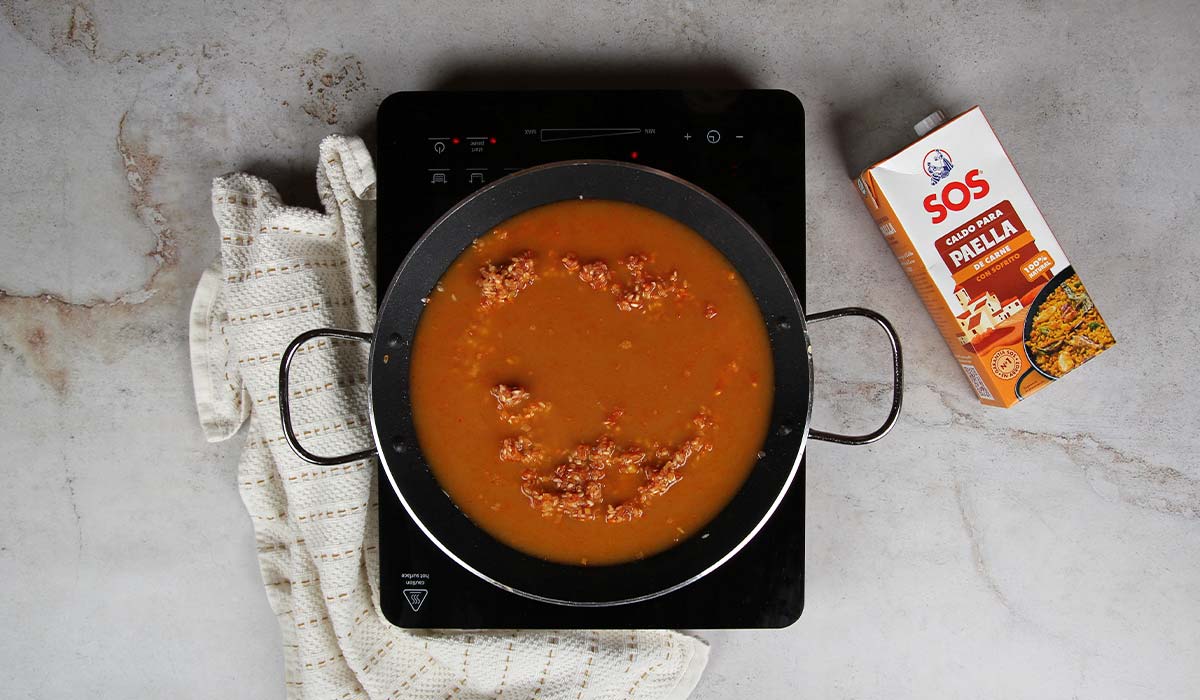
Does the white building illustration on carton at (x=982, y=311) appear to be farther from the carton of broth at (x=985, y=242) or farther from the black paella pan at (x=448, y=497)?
the black paella pan at (x=448, y=497)

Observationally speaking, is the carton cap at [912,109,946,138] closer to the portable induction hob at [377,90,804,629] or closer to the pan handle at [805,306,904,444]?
the portable induction hob at [377,90,804,629]

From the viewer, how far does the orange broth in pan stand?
3.13 feet

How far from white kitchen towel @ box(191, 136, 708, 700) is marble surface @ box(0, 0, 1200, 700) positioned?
0.07 meters

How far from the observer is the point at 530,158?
1.05m

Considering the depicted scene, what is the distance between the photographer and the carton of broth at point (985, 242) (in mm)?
1011

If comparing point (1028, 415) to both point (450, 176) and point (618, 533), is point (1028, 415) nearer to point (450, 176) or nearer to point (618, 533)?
point (618, 533)

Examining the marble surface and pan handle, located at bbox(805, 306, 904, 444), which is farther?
the marble surface

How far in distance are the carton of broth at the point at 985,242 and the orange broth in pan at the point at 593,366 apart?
266 millimetres

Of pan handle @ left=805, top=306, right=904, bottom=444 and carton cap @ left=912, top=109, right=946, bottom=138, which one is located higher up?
carton cap @ left=912, top=109, right=946, bottom=138

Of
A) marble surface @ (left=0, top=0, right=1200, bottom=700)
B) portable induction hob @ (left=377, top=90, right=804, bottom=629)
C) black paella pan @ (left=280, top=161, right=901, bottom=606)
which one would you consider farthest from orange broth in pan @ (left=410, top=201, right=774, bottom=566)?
marble surface @ (left=0, top=0, right=1200, bottom=700)

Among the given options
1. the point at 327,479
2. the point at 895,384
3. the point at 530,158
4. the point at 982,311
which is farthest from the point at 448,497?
the point at 982,311

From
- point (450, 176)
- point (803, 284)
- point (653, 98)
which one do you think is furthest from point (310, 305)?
point (803, 284)

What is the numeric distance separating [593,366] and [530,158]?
307 millimetres

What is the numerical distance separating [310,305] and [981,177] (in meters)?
0.91
